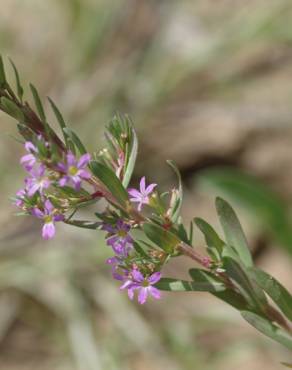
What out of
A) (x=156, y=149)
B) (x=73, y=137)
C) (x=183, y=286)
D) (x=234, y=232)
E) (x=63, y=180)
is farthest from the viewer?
(x=156, y=149)

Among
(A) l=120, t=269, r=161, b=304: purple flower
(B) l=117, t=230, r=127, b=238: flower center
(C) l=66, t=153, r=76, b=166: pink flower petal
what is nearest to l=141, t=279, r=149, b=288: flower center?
(A) l=120, t=269, r=161, b=304: purple flower

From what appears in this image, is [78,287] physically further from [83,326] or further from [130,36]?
[130,36]

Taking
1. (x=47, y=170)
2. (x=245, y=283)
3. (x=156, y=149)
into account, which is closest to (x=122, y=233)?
(x=47, y=170)

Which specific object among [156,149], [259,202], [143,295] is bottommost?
[156,149]

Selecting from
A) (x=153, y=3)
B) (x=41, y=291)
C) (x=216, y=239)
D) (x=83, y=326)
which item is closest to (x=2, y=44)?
(x=153, y=3)

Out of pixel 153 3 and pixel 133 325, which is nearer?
pixel 133 325

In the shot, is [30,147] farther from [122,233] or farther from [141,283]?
[141,283]

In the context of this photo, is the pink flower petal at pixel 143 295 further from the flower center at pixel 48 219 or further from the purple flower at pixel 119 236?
the flower center at pixel 48 219
